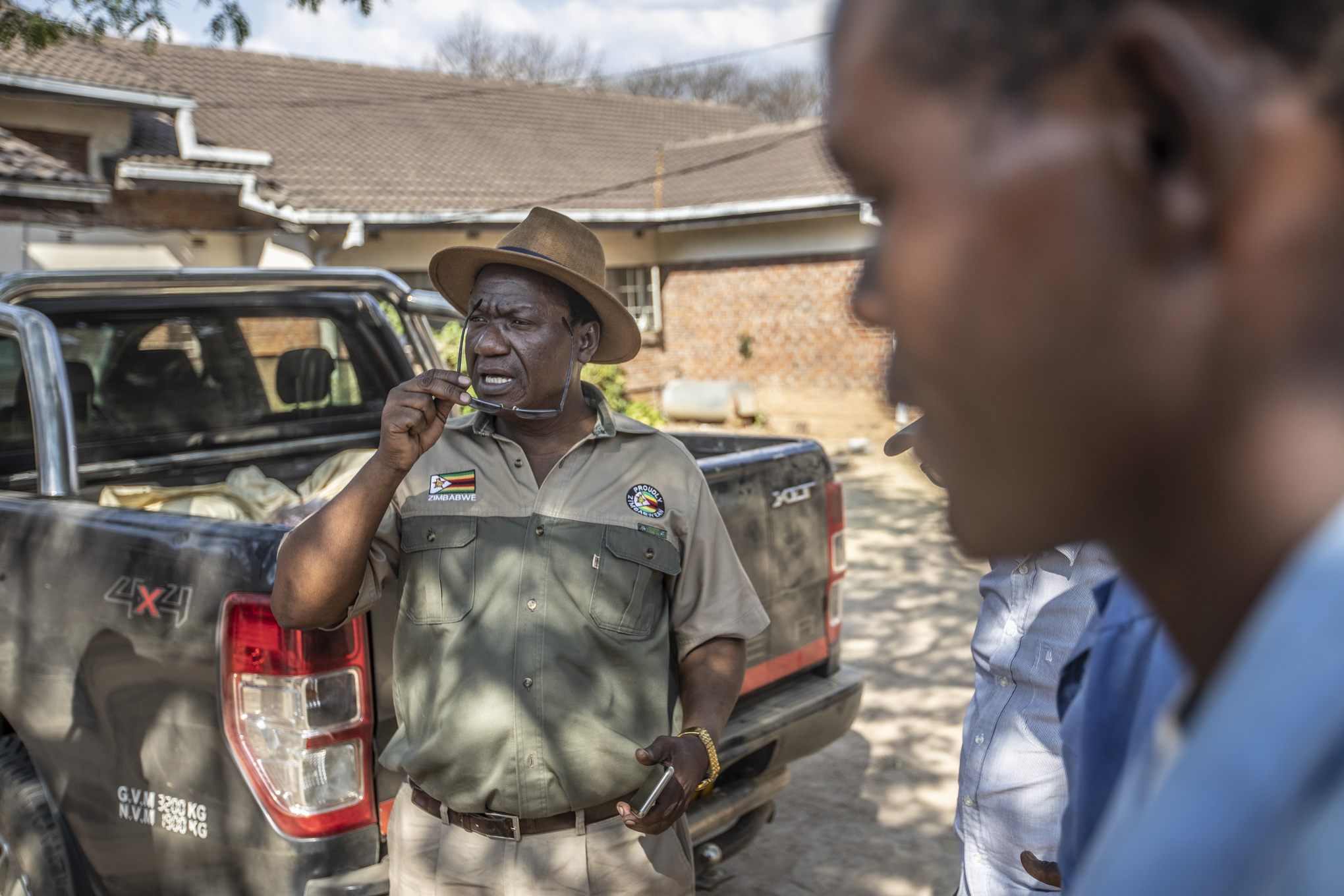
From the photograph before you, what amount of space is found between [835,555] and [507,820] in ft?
5.96

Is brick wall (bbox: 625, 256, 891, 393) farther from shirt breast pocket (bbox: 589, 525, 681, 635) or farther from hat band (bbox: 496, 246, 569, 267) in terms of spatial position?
shirt breast pocket (bbox: 589, 525, 681, 635)

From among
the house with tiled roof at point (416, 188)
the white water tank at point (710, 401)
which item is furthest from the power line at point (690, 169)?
the white water tank at point (710, 401)

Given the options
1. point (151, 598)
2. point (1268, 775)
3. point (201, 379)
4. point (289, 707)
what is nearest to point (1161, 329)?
point (1268, 775)

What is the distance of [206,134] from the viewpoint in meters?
14.5

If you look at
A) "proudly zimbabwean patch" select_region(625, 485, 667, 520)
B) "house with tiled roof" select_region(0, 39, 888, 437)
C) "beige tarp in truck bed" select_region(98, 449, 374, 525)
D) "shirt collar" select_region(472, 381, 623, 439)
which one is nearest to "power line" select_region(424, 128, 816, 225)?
"house with tiled roof" select_region(0, 39, 888, 437)

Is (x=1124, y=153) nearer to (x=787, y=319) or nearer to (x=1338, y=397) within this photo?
(x=1338, y=397)

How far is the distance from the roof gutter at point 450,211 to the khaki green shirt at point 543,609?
965 cm

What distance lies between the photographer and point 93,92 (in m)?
11.7

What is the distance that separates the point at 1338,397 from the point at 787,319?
15765 millimetres

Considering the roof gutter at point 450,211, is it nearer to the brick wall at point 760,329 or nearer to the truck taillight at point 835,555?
the brick wall at point 760,329

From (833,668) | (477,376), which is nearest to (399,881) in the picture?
(477,376)

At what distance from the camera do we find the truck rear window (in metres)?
3.87

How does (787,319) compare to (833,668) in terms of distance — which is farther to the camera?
(787,319)

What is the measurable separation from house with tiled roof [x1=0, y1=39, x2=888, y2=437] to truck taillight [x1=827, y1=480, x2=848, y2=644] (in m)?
7.19
